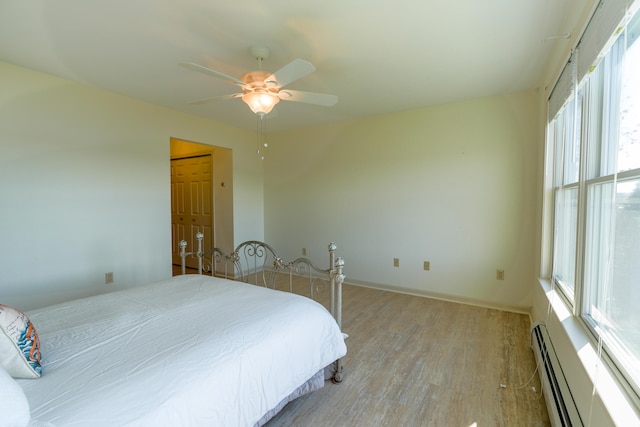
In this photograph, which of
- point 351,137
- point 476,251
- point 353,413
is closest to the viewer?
point 353,413

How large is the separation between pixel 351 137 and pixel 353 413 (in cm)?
342

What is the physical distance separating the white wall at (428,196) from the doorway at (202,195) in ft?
3.40

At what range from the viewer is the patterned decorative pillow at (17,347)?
105 cm

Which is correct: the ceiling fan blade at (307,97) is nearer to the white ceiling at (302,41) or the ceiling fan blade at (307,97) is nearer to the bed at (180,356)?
the white ceiling at (302,41)

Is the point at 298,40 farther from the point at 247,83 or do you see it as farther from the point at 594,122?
the point at 594,122

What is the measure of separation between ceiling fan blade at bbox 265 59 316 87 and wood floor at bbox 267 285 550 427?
2.06 metres

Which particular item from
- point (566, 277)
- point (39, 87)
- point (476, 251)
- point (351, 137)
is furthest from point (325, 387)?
point (39, 87)

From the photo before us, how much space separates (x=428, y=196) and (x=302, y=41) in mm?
2397

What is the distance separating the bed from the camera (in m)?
0.99

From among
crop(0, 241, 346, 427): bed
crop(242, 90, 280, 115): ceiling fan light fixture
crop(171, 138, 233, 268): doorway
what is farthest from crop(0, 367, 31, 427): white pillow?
crop(171, 138, 233, 268): doorway

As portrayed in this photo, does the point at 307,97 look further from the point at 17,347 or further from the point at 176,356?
the point at 17,347

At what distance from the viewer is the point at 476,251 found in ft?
11.2

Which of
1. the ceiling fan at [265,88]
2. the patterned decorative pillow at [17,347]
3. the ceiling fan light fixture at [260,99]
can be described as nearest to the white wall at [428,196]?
the ceiling fan at [265,88]

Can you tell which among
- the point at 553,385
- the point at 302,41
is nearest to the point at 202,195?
the point at 302,41
